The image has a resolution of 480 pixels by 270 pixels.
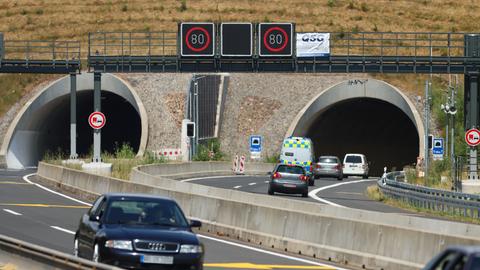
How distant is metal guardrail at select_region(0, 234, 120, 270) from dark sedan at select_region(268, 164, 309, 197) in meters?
26.3

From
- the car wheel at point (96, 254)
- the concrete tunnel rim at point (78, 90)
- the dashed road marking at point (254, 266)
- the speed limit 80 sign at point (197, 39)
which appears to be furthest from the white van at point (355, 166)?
the car wheel at point (96, 254)

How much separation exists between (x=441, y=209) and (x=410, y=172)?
2063 cm

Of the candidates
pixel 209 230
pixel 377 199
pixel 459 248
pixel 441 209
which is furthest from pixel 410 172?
pixel 459 248

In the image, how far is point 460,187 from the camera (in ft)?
155

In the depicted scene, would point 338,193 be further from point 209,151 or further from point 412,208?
point 209,151

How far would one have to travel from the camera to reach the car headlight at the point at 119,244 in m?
15.7

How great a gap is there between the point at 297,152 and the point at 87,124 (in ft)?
94.6

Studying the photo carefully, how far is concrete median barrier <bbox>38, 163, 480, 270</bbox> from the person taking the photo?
59.3 ft

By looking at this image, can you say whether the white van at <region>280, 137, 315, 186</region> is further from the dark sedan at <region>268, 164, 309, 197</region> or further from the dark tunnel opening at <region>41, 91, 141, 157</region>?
the dark tunnel opening at <region>41, 91, 141, 157</region>

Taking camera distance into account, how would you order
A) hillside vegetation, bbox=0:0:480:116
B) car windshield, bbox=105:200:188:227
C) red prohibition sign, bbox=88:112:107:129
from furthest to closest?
hillside vegetation, bbox=0:0:480:116 < red prohibition sign, bbox=88:112:107:129 < car windshield, bbox=105:200:188:227

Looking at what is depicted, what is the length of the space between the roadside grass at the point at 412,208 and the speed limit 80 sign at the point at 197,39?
10.1m

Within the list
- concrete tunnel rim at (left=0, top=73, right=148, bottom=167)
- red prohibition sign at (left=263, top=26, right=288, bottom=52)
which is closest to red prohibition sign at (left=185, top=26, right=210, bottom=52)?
red prohibition sign at (left=263, top=26, right=288, bottom=52)

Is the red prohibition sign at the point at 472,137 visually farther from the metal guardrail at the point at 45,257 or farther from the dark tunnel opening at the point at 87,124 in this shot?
the dark tunnel opening at the point at 87,124

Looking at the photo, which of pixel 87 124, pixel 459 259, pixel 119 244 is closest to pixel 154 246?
pixel 119 244
